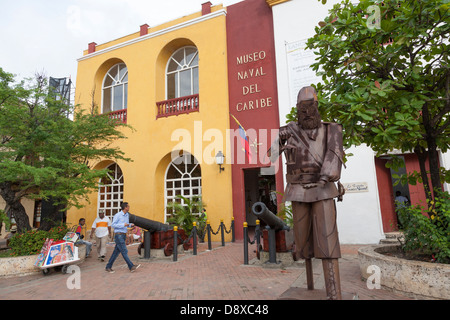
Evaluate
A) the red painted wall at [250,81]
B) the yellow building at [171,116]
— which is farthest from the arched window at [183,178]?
the red painted wall at [250,81]

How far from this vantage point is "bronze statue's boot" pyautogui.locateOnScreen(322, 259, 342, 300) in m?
3.00

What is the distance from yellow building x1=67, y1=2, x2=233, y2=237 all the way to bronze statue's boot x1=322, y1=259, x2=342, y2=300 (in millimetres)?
8717

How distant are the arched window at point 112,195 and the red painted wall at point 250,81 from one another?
22.1ft

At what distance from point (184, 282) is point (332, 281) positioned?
3.44m

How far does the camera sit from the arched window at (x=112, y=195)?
14844mm

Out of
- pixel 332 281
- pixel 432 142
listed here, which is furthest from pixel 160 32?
pixel 332 281

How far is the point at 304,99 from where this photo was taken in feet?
11.3

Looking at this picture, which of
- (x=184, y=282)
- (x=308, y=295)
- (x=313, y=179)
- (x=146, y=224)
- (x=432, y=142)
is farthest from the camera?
(x=146, y=224)

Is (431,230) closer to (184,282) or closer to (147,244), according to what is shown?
(184,282)

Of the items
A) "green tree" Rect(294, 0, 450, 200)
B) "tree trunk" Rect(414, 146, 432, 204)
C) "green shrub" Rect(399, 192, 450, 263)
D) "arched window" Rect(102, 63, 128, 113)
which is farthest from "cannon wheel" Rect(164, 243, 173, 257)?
"arched window" Rect(102, 63, 128, 113)

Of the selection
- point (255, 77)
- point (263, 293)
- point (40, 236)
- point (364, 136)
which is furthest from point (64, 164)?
point (255, 77)

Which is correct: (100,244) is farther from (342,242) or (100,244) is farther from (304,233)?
(342,242)

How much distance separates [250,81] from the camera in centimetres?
1230

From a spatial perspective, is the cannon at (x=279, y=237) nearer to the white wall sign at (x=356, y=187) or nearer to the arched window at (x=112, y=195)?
the white wall sign at (x=356, y=187)
